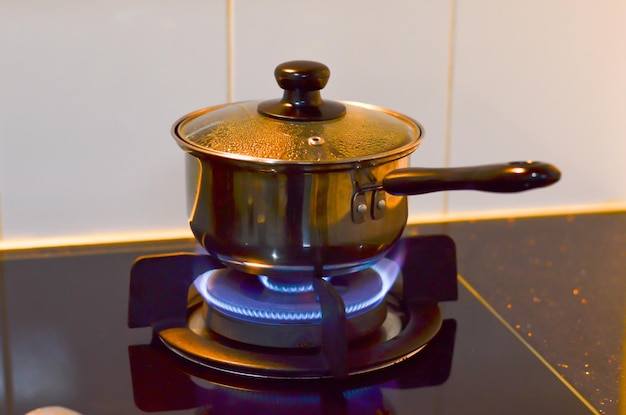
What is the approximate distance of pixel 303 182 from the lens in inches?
26.2

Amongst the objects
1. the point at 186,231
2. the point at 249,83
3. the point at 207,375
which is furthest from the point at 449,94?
the point at 207,375

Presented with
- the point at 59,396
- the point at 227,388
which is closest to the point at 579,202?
the point at 227,388

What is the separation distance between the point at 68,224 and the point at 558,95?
25.7 inches

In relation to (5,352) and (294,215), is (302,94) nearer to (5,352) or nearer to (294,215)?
(294,215)

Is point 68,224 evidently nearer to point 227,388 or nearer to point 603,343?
point 227,388

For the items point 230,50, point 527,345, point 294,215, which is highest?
point 230,50

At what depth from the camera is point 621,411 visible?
65cm

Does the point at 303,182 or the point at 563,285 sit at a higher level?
the point at 303,182

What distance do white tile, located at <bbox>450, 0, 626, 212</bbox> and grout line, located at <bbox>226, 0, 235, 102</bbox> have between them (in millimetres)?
285

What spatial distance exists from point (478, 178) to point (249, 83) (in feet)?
1.37

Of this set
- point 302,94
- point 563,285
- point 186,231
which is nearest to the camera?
point 302,94

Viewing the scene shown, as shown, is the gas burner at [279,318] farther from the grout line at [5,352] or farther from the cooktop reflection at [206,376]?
the grout line at [5,352]

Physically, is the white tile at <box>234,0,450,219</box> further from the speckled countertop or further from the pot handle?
the pot handle

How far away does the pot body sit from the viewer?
0.67 meters
